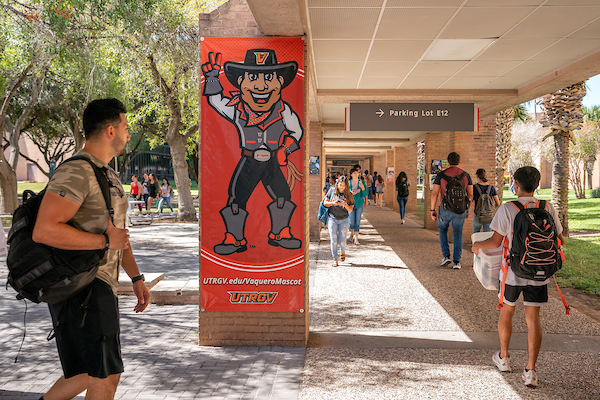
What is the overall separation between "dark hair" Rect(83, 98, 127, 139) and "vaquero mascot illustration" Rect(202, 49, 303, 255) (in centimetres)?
219

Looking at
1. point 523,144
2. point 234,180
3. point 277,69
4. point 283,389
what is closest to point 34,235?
point 283,389

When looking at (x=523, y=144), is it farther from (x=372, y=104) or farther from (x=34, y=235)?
(x=34, y=235)

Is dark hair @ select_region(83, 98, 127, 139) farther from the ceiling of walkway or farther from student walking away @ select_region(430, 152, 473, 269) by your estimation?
student walking away @ select_region(430, 152, 473, 269)

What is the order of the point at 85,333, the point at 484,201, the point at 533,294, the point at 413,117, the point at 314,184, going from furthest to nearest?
the point at 314,184 → the point at 413,117 → the point at 484,201 → the point at 533,294 → the point at 85,333

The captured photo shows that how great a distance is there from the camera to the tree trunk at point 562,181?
45.2 ft

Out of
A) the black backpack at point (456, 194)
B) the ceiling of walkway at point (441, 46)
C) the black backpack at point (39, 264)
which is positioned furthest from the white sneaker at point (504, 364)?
the black backpack at point (456, 194)

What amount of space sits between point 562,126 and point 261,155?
1252 centimetres

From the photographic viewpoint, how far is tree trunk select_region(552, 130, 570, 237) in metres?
13.8

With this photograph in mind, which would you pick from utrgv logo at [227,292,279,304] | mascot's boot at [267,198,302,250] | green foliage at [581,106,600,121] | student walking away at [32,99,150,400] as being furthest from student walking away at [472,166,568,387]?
green foliage at [581,106,600,121]

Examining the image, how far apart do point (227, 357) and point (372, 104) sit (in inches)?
256

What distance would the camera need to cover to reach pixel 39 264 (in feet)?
7.50

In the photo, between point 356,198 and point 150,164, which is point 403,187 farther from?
point 150,164

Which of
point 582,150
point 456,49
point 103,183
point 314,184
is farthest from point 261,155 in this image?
point 582,150

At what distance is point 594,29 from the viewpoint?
5895 mm
